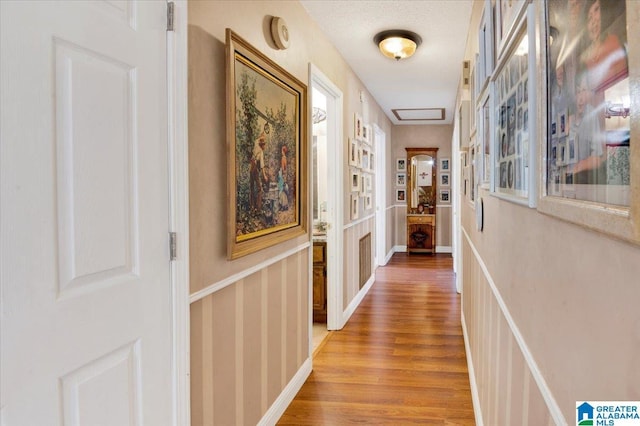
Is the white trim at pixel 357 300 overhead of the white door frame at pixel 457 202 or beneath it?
beneath

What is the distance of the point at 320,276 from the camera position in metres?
4.11

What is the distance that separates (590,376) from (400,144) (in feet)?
26.7

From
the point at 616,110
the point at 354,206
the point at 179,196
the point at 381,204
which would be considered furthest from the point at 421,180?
the point at 616,110

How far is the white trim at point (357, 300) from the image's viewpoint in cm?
431

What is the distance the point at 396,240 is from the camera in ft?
28.9

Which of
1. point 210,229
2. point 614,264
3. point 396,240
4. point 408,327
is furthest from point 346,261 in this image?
point 396,240

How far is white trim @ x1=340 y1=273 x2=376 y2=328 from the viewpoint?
4.31 meters

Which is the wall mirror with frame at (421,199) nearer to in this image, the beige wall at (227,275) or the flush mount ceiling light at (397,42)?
the flush mount ceiling light at (397,42)

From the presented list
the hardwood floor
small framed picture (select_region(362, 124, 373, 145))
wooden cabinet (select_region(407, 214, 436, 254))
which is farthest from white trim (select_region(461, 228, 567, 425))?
wooden cabinet (select_region(407, 214, 436, 254))

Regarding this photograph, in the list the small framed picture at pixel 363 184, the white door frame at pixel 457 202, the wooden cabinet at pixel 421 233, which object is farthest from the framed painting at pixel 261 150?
the wooden cabinet at pixel 421 233

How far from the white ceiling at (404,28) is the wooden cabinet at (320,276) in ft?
5.76

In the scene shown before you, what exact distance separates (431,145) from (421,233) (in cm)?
167

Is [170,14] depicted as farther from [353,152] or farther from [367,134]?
[367,134]

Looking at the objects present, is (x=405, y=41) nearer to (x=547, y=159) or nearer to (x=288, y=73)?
(x=288, y=73)
